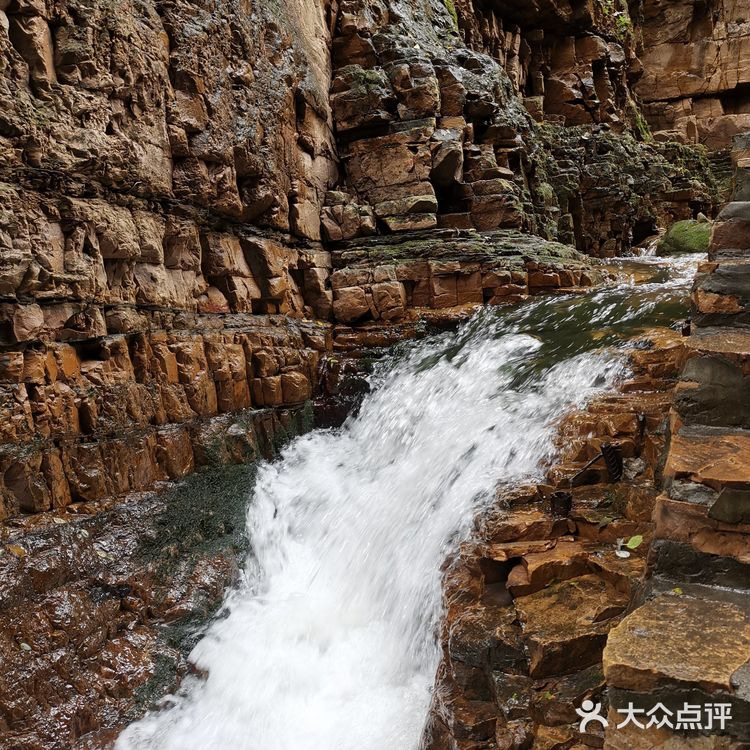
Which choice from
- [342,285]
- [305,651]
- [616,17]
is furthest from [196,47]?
[616,17]

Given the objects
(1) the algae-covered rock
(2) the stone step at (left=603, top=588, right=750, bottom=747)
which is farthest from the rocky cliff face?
(2) the stone step at (left=603, top=588, right=750, bottom=747)

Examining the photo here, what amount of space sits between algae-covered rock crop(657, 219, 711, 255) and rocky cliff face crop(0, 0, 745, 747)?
2.74 metres

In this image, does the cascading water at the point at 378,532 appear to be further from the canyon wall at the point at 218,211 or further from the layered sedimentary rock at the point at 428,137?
the layered sedimentary rock at the point at 428,137

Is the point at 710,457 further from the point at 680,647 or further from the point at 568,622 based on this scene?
the point at 568,622

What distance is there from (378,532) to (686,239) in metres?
13.4

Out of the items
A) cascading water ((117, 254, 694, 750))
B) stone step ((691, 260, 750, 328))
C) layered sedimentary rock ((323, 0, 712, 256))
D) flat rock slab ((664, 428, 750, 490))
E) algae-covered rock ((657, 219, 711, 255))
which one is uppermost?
layered sedimentary rock ((323, 0, 712, 256))

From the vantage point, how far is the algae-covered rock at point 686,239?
15398mm

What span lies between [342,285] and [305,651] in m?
6.57

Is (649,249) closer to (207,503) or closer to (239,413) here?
(239,413)

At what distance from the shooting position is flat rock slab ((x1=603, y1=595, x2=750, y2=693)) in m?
2.53

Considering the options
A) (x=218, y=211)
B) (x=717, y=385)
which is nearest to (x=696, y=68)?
(x=218, y=211)

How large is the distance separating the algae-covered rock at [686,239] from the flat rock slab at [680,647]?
14.6m

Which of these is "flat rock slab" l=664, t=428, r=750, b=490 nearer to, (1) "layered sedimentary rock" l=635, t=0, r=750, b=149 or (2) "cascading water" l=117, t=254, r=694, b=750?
(2) "cascading water" l=117, t=254, r=694, b=750

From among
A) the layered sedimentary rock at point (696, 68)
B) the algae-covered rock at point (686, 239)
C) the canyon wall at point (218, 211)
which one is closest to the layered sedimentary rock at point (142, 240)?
the canyon wall at point (218, 211)
